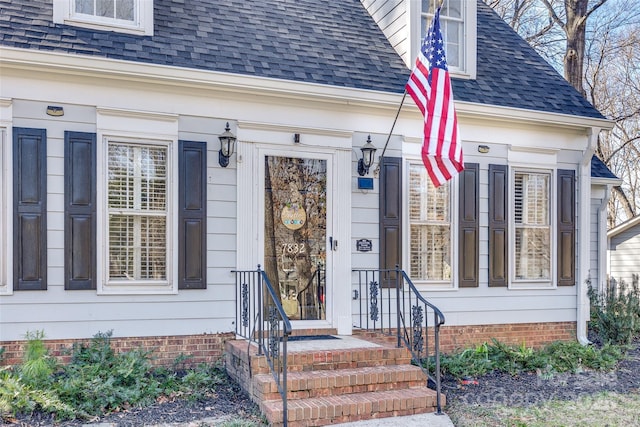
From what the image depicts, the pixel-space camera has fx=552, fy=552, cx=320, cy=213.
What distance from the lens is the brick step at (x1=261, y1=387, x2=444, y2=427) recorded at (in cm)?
418

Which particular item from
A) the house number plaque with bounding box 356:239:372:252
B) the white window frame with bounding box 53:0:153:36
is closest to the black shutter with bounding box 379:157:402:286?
the house number plaque with bounding box 356:239:372:252

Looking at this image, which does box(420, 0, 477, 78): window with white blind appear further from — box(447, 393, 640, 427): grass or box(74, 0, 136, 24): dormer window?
box(447, 393, 640, 427): grass

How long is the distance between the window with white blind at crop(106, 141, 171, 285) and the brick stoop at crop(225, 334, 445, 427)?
1.21 metres

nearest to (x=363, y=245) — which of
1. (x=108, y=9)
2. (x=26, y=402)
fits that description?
(x=26, y=402)

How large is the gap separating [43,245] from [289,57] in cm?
327

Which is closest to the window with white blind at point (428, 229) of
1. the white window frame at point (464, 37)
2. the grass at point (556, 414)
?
the white window frame at point (464, 37)

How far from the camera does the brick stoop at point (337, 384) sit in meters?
4.30

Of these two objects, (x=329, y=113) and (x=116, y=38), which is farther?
(x=329, y=113)

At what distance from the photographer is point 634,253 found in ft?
45.8

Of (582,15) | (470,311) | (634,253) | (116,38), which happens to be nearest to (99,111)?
(116,38)

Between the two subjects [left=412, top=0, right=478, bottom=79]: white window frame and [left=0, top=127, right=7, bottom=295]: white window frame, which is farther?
[left=412, top=0, right=478, bottom=79]: white window frame

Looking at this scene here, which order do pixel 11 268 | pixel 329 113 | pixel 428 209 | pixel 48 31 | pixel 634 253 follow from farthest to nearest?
pixel 634 253, pixel 428 209, pixel 329 113, pixel 48 31, pixel 11 268

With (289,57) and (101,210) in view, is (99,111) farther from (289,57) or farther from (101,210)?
(289,57)

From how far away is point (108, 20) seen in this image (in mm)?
5758
